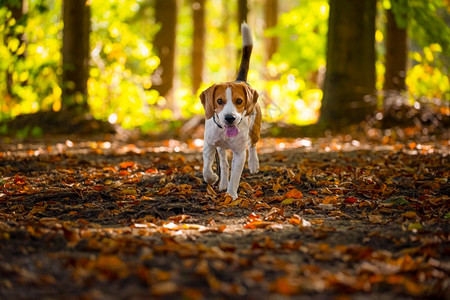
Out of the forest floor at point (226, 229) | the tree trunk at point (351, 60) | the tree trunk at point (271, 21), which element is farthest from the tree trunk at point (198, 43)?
the forest floor at point (226, 229)

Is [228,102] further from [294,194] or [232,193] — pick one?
[294,194]

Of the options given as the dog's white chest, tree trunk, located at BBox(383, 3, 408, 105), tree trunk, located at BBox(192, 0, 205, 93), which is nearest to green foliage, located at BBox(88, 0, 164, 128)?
tree trunk, located at BBox(383, 3, 408, 105)

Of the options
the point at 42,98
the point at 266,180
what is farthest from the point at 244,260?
the point at 42,98

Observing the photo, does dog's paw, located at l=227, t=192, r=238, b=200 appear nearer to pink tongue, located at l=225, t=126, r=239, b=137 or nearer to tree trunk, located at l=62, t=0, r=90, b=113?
pink tongue, located at l=225, t=126, r=239, b=137

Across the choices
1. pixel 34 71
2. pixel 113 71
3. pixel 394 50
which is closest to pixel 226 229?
pixel 34 71

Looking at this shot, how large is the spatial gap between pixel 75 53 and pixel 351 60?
6026 millimetres

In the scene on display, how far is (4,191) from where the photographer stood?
16.7ft

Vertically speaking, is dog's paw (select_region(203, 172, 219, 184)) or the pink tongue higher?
the pink tongue

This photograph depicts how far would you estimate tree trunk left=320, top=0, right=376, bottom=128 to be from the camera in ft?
34.1

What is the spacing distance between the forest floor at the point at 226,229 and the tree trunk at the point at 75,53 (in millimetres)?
4103

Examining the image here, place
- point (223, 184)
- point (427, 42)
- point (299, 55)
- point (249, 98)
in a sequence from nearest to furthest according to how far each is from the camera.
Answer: point (249, 98) → point (223, 184) → point (427, 42) → point (299, 55)

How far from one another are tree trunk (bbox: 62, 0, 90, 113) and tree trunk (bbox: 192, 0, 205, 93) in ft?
27.2

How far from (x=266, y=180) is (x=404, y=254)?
2753mm

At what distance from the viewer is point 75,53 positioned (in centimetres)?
1125
